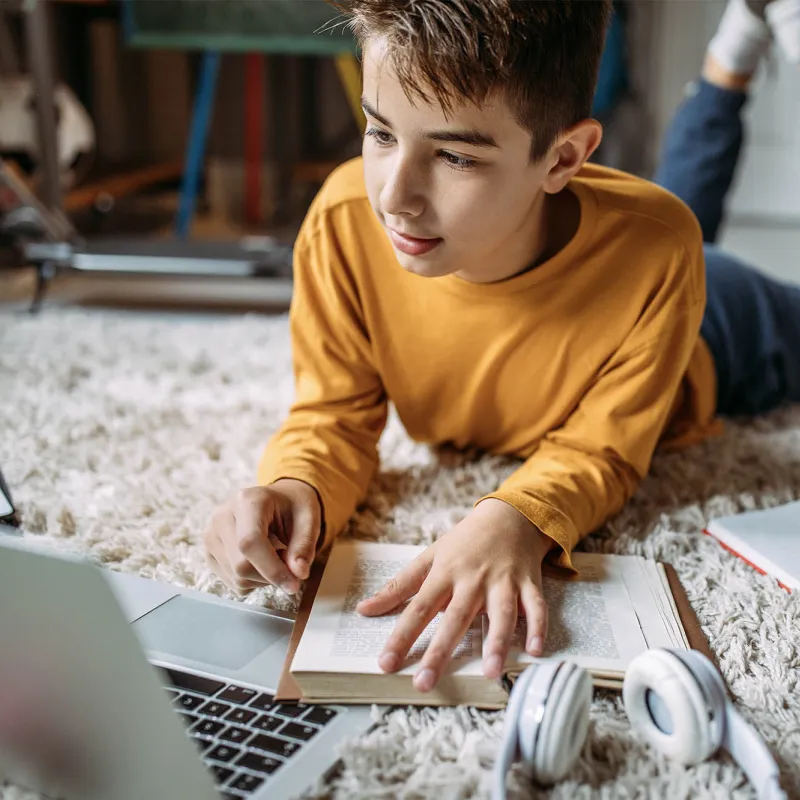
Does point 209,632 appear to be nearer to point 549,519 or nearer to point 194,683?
point 194,683

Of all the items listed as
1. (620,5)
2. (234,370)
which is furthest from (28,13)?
(620,5)

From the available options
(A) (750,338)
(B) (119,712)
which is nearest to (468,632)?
(B) (119,712)

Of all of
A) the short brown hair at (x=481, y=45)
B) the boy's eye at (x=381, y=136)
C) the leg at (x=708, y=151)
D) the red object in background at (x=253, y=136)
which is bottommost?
the red object in background at (x=253, y=136)

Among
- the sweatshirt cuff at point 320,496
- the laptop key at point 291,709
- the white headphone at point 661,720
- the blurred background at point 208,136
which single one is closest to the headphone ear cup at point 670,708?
the white headphone at point 661,720

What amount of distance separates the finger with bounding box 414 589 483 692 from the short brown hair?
37 centimetres

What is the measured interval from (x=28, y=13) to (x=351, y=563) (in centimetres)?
178

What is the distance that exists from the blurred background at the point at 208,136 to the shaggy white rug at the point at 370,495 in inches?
17.4

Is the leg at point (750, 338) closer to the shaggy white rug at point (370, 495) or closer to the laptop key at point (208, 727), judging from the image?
the shaggy white rug at point (370, 495)

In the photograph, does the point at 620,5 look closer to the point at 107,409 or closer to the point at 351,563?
the point at 107,409

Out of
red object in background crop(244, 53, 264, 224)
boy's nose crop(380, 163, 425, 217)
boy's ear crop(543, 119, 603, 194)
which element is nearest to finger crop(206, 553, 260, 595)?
boy's nose crop(380, 163, 425, 217)

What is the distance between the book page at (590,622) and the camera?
642 millimetres

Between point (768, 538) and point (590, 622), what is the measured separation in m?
0.25

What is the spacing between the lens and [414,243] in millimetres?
752

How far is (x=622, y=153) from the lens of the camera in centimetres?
291
